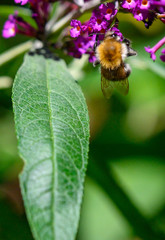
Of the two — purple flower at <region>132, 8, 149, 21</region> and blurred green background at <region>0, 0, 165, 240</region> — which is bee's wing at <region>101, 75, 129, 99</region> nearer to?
purple flower at <region>132, 8, 149, 21</region>

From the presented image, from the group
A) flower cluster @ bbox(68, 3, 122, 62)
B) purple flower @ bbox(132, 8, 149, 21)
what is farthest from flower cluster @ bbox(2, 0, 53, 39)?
purple flower @ bbox(132, 8, 149, 21)

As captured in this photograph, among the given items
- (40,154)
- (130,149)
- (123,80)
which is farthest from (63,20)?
(130,149)

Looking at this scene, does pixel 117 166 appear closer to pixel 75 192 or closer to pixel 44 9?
pixel 44 9

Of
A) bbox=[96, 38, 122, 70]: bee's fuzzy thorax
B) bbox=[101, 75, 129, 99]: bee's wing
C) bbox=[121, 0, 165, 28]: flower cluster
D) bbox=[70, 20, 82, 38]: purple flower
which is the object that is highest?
bbox=[121, 0, 165, 28]: flower cluster

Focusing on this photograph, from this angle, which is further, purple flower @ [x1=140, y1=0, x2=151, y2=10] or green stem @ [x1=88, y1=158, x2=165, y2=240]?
green stem @ [x1=88, y1=158, x2=165, y2=240]

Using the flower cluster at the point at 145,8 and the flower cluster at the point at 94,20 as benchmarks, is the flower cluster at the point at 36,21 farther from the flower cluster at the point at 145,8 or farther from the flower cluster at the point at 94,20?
the flower cluster at the point at 145,8

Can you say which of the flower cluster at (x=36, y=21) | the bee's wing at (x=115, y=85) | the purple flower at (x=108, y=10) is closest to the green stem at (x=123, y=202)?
the bee's wing at (x=115, y=85)
